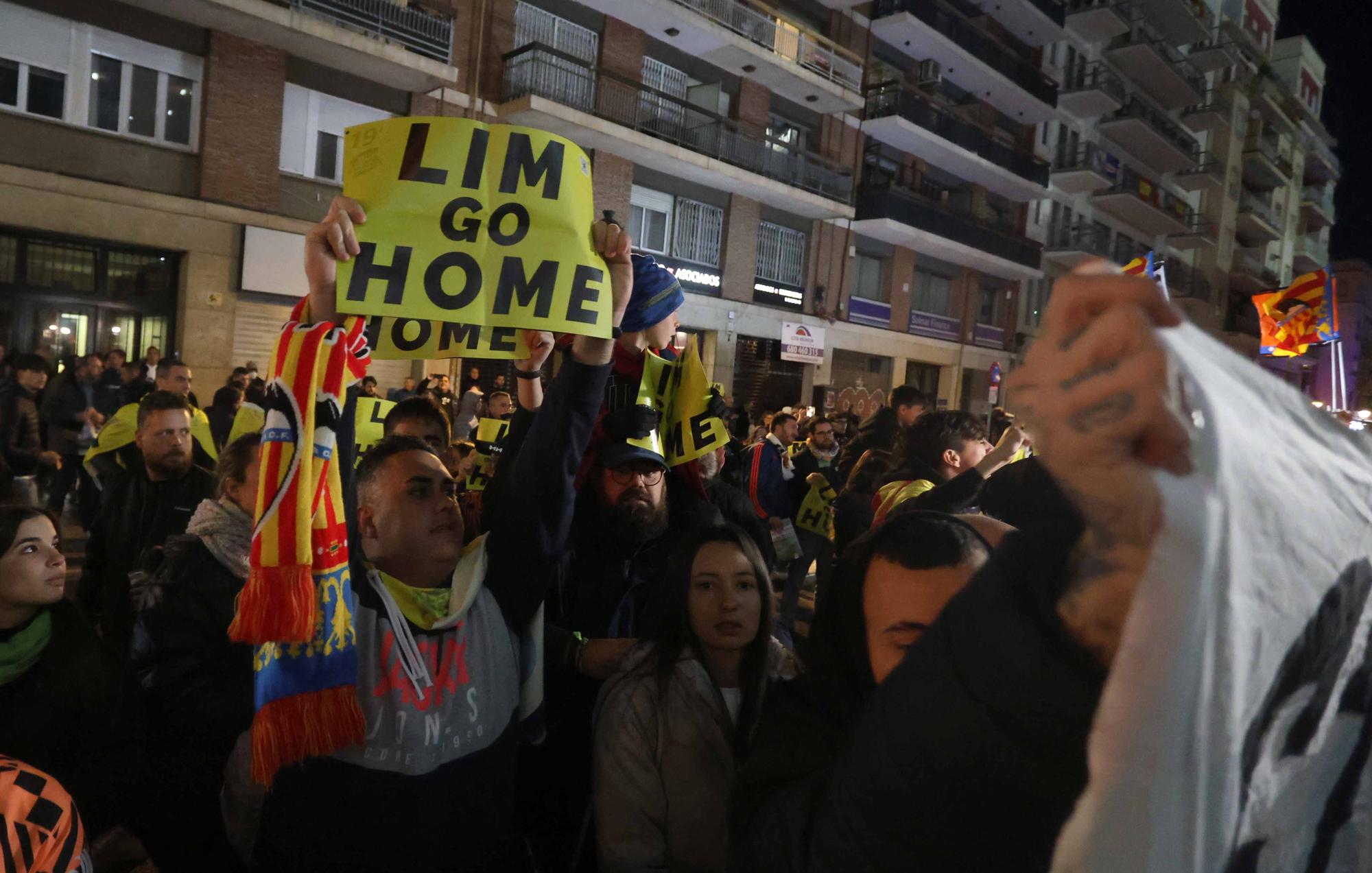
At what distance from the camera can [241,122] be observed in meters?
11.4

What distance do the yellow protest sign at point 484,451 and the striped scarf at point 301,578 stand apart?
4.90 feet

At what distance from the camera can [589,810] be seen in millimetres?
2266

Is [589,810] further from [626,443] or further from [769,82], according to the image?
[769,82]

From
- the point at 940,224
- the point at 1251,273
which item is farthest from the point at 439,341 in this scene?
the point at 1251,273

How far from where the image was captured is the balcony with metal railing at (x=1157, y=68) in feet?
82.4

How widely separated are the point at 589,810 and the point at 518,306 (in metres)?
1.33

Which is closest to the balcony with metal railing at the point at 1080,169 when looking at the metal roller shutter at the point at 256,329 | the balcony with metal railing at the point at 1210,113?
the balcony with metal railing at the point at 1210,113

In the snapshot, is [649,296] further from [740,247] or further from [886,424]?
[740,247]

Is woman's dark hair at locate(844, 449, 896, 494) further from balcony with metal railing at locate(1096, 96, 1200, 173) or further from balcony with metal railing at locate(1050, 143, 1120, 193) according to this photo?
balcony with metal railing at locate(1096, 96, 1200, 173)

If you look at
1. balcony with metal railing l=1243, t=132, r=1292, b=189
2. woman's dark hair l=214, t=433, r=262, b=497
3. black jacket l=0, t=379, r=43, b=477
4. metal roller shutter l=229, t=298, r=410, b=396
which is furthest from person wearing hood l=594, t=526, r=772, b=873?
balcony with metal railing l=1243, t=132, r=1292, b=189

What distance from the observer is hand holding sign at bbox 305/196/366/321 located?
71.8 inches

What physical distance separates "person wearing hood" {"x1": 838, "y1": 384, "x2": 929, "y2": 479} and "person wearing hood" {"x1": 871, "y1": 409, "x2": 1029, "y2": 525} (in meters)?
1.98

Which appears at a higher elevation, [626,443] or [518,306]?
[518,306]

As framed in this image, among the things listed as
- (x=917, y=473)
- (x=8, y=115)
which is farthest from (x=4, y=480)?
(x=8, y=115)
